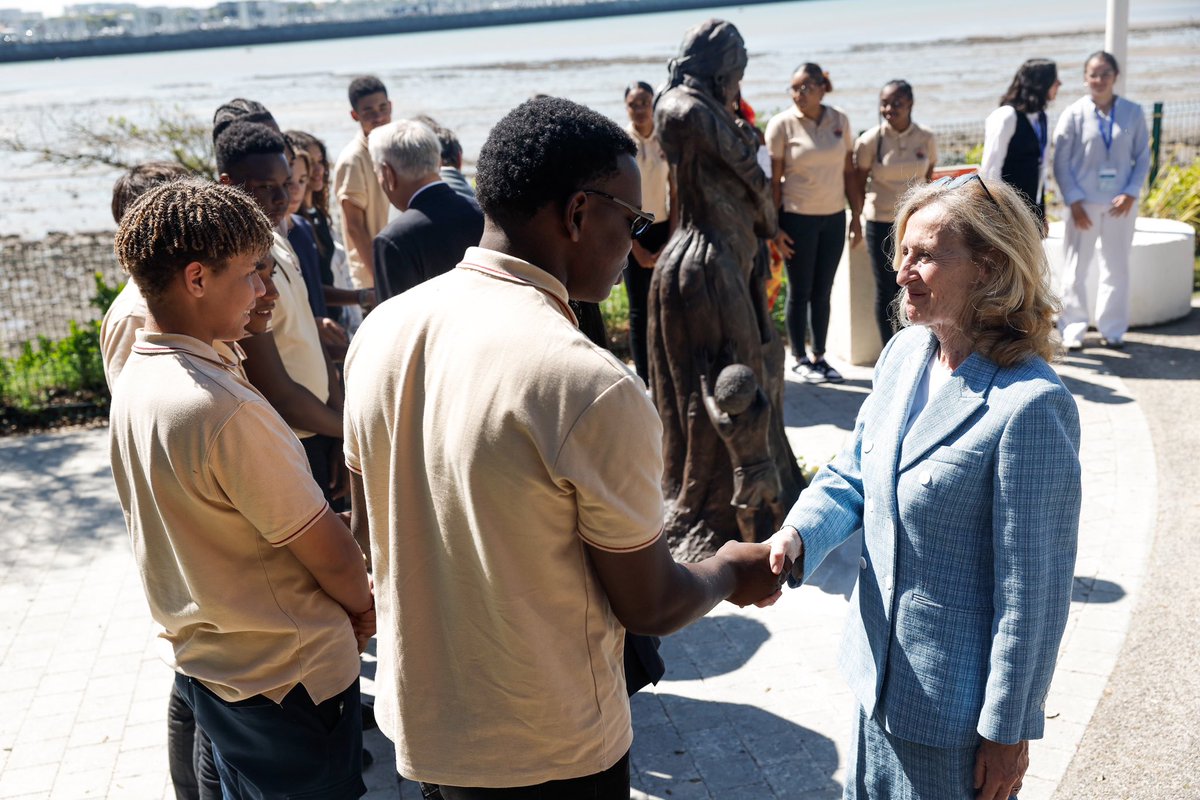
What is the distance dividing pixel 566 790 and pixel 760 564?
2.34 ft

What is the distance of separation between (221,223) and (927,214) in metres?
1.57

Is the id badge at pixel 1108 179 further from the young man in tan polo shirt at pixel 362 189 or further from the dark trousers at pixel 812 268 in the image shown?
the young man in tan polo shirt at pixel 362 189

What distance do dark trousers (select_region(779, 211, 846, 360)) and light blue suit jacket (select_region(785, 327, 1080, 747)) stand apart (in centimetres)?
574

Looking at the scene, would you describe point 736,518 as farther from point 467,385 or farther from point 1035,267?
point 467,385

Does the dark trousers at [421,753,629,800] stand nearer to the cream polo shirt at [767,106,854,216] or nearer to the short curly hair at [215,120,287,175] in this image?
the short curly hair at [215,120,287,175]

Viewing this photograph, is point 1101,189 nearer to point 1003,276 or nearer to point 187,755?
point 1003,276

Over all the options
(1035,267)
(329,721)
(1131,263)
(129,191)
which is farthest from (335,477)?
(1131,263)

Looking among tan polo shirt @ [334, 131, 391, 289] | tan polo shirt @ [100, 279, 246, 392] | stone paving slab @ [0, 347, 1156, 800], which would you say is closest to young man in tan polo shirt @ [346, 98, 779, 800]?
tan polo shirt @ [100, 279, 246, 392]

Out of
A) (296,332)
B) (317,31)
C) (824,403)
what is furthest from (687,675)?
(317,31)

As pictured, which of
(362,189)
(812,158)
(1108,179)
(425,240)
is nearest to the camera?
(425,240)

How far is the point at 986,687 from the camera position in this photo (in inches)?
92.5

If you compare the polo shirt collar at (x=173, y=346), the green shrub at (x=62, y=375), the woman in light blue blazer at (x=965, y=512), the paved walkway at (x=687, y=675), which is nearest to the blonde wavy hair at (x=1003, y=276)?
the woman in light blue blazer at (x=965, y=512)

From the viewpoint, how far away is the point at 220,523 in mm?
2492

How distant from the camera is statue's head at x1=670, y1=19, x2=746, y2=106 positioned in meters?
5.23
